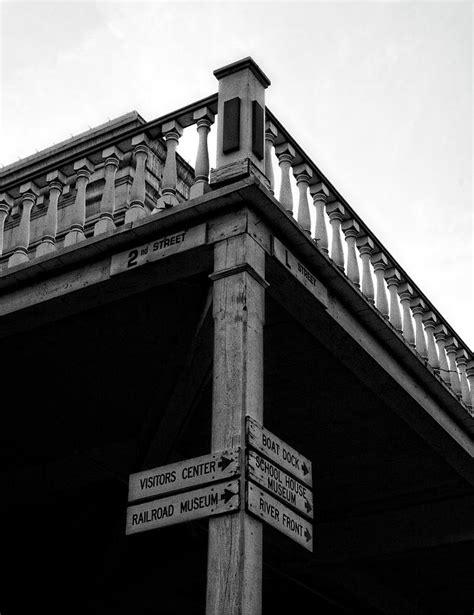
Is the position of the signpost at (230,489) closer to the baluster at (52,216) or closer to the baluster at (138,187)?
the baluster at (138,187)

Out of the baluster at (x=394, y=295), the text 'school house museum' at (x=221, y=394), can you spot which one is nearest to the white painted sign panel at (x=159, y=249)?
the text 'school house museum' at (x=221, y=394)

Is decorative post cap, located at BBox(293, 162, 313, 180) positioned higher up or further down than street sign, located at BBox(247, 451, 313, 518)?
higher up

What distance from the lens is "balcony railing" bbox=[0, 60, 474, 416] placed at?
24.0 ft

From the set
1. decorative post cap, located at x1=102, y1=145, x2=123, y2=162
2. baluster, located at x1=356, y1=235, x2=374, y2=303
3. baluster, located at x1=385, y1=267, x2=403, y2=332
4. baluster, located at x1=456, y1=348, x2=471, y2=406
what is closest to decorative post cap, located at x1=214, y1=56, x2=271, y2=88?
decorative post cap, located at x1=102, y1=145, x2=123, y2=162

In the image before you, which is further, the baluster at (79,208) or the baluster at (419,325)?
the baluster at (419,325)

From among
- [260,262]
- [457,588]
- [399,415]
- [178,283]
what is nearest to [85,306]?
[178,283]

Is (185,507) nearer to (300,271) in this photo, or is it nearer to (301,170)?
(300,271)

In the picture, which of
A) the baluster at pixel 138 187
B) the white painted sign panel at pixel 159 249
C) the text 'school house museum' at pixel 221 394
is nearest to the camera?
the text 'school house museum' at pixel 221 394

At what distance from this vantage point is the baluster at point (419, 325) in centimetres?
884

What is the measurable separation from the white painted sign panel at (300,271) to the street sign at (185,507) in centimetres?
188

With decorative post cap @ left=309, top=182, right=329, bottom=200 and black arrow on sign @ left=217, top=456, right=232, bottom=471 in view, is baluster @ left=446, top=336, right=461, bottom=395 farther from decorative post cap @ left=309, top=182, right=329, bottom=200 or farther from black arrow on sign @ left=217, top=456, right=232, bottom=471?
black arrow on sign @ left=217, top=456, right=232, bottom=471

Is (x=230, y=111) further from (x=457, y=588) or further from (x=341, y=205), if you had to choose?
(x=457, y=588)

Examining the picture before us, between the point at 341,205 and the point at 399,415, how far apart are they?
1.90 metres

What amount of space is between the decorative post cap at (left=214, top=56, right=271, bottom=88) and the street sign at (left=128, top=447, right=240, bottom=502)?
2.94m
